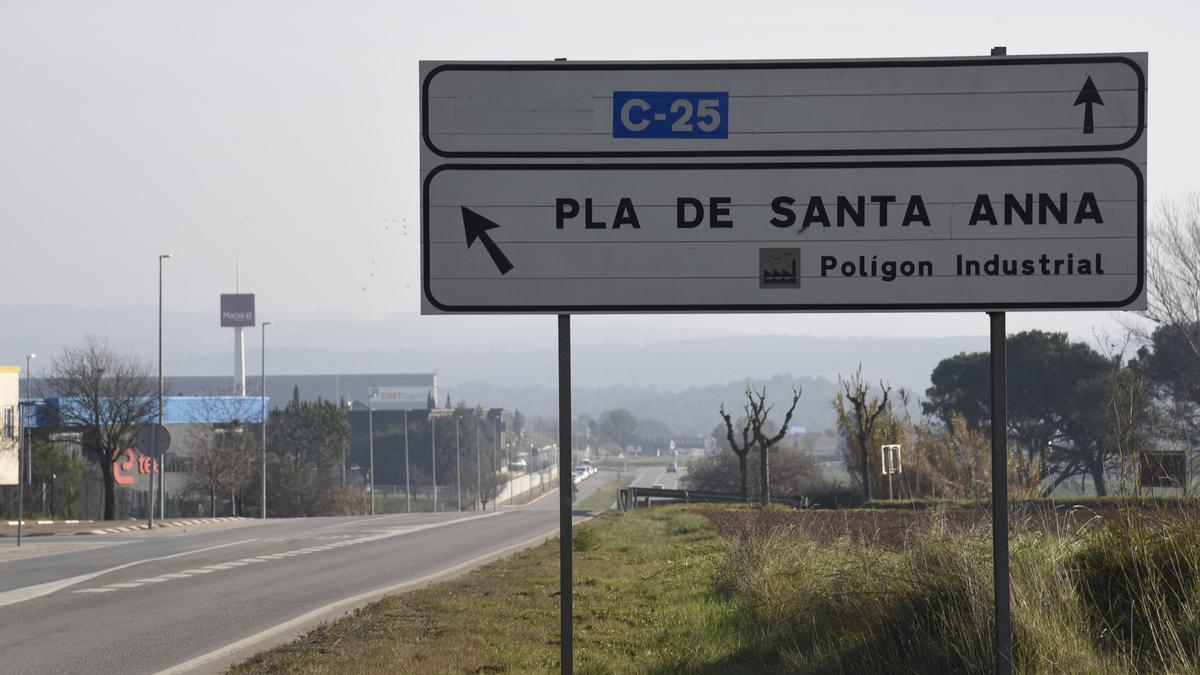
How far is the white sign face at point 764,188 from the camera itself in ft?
18.1

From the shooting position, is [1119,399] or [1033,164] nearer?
[1033,164]

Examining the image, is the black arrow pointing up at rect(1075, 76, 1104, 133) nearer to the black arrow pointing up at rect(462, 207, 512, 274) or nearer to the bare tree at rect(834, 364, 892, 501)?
the black arrow pointing up at rect(462, 207, 512, 274)

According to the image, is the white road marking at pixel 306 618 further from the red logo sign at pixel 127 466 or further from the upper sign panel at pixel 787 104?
the red logo sign at pixel 127 466

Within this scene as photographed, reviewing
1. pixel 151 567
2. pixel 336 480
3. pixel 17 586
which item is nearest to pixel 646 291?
pixel 17 586

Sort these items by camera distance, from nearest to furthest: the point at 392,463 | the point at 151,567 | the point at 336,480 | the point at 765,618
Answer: the point at 765,618 → the point at 151,567 → the point at 336,480 → the point at 392,463

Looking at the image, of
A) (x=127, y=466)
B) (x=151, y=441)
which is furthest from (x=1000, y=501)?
(x=127, y=466)

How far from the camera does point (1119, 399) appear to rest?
27.0ft

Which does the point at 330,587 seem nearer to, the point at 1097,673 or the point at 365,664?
the point at 365,664

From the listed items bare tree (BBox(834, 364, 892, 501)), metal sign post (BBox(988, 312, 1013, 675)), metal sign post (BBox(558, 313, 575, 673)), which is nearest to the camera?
metal sign post (BBox(988, 312, 1013, 675))

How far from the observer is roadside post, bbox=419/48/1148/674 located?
5.52 metres

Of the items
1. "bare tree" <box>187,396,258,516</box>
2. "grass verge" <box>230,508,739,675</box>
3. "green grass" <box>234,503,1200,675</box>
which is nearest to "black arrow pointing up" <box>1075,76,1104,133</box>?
"green grass" <box>234,503,1200,675</box>

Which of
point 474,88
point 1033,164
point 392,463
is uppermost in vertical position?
point 474,88

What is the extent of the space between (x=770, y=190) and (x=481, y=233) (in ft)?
4.02

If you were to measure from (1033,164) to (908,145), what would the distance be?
1.72ft
